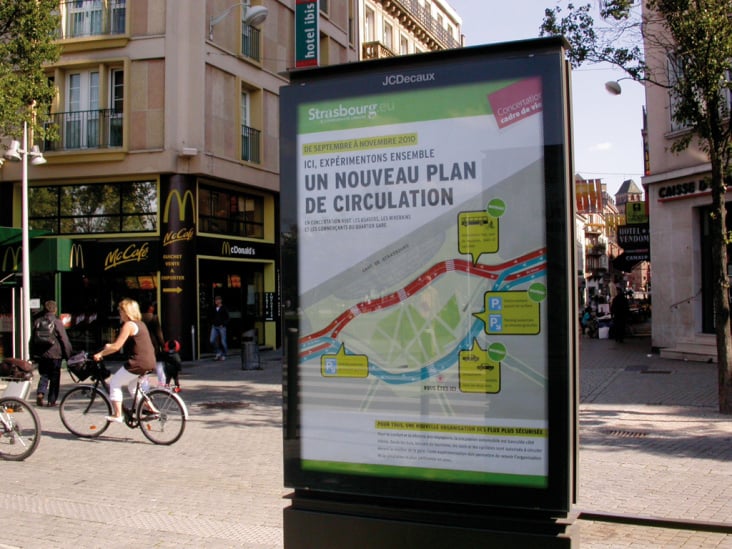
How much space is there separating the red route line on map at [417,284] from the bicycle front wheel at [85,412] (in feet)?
22.1

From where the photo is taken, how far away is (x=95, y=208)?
2306 centimetres

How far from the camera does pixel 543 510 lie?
10.7 ft

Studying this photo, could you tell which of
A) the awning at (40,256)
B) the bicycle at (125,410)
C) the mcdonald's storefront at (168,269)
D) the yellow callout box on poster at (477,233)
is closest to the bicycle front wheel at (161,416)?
the bicycle at (125,410)

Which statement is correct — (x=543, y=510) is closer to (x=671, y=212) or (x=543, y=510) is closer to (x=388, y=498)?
(x=388, y=498)

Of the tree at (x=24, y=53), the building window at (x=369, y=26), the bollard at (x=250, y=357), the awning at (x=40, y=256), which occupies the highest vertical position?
the building window at (x=369, y=26)

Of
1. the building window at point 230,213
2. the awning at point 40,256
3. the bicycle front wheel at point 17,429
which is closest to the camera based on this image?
the bicycle front wheel at point 17,429

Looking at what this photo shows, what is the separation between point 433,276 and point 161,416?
257 inches

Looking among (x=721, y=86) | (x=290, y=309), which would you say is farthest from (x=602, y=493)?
(x=721, y=86)

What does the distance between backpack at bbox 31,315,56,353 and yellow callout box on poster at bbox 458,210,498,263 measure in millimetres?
10525

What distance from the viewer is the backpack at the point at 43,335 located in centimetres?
1212

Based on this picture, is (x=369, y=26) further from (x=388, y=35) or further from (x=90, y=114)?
(x=90, y=114)

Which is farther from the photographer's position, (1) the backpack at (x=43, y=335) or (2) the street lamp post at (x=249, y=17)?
(2) the street lamp post at (x=249, y=17)

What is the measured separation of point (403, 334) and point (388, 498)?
0.82 metres

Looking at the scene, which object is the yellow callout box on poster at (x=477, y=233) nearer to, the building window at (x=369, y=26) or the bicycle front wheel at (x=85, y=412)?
the bicycle front wheel at (x=85, y=412)
